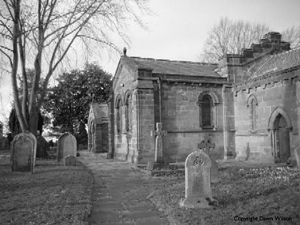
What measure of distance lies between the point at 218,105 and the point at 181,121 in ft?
9.74

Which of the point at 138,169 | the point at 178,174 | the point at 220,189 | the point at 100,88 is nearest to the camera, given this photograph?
the point at 220,189

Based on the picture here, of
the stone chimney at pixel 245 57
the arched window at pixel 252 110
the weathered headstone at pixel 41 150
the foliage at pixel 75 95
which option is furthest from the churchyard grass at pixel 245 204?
the foliage at pixel 75 95

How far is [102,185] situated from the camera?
10219 mm

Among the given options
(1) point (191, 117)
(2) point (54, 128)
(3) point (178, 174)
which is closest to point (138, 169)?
(3) point (178, 174)

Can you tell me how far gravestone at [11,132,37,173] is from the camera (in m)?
12.8

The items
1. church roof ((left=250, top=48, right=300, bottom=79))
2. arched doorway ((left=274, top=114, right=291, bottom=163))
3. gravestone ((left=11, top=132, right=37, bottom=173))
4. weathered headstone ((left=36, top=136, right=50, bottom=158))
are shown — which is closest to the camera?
gravestone ((left=11, top=132, right=37, bottom=173))

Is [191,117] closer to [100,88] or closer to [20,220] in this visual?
[20,220]

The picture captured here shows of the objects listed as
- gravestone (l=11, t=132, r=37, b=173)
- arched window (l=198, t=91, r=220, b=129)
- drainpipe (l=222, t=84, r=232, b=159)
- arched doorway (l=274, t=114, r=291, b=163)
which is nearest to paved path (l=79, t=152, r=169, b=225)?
gravestone (l=11, t=132, r=37, b=173)

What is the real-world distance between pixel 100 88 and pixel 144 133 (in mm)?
29936

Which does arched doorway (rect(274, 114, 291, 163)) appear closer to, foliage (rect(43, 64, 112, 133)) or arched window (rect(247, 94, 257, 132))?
arched window (rect(247, 94, 257, 132))

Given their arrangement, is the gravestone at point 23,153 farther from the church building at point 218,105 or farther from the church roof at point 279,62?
the church roof at point 279,62

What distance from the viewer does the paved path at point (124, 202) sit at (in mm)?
6027

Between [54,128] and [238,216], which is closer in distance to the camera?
[238,216]

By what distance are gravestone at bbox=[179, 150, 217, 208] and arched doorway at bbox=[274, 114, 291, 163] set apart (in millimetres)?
10135
